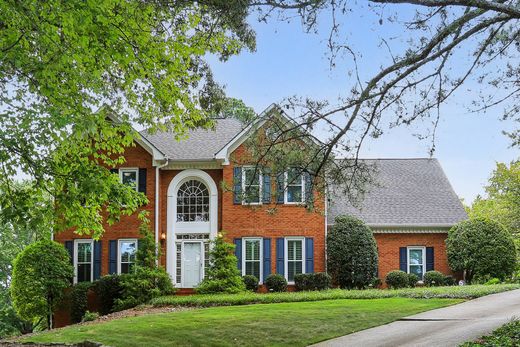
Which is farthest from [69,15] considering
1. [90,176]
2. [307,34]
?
[307,34]

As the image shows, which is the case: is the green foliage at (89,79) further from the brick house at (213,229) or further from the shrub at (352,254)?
the shrub at (352,254)

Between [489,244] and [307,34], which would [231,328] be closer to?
[307,34]

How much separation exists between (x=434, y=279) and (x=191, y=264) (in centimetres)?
958

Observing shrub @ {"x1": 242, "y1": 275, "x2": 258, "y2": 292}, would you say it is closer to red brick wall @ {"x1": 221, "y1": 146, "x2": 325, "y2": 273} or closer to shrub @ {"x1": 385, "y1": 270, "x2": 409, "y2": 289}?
red brick wall @ {"x1": 221, "y1": 146, "x2": 325, "y2": 273}

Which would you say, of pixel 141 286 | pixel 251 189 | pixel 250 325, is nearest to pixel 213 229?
pixel 141 286

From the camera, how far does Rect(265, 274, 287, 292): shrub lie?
80.2ft

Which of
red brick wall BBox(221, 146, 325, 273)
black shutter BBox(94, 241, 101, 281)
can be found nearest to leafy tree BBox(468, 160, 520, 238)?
red brick wall BBox(221, 146, 325, 273)

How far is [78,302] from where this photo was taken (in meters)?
24.2

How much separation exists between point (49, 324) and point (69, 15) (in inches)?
626

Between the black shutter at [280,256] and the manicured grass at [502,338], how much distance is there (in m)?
13.0

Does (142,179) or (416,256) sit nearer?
(142,179)

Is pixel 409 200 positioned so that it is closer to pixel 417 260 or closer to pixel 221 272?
pixel 417 260

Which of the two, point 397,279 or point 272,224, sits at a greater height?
point 272,224

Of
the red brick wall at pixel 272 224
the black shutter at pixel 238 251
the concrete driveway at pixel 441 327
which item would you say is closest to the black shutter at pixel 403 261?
the red brick wall at pixel 272 224
